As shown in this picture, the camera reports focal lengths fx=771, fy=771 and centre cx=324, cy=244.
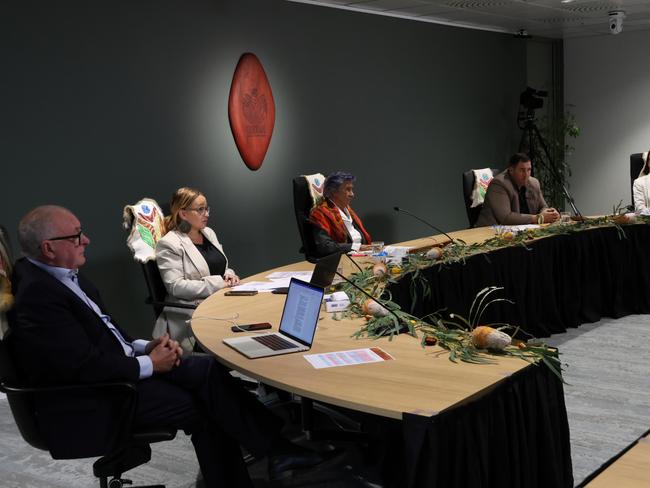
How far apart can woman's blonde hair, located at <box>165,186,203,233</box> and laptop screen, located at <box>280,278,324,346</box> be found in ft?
4.01

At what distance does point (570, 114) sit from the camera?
30.3 feet

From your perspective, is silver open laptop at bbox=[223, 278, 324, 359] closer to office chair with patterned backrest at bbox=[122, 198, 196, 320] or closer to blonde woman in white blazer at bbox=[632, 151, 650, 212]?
office chair with patterned backrest at bbox=[122, 198, 196, 320]

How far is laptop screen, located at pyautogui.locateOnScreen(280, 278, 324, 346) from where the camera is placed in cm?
257

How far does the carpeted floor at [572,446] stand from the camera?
3051mm

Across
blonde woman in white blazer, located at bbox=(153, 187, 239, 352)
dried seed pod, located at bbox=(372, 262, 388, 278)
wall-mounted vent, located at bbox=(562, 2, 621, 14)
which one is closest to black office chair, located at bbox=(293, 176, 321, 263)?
blonde woman in white blazer, located at bbox=(153, 187, 239, 352)

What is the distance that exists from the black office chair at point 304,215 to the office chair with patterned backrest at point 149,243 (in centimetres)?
109

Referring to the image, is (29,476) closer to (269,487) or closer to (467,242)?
(269,487)

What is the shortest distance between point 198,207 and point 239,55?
2.01 m

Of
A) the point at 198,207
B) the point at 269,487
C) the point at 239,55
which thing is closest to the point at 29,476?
the point at 269,487

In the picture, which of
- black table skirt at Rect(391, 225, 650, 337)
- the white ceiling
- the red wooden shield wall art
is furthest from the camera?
the white ceiling

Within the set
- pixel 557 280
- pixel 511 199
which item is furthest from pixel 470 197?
pixel 557 280

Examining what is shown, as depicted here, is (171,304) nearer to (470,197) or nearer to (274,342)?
(274,342)

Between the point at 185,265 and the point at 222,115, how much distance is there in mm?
1907

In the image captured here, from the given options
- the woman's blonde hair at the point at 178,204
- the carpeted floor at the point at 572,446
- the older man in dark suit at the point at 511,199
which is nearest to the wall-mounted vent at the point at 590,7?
the older man in dark suit at the point at 511,199
